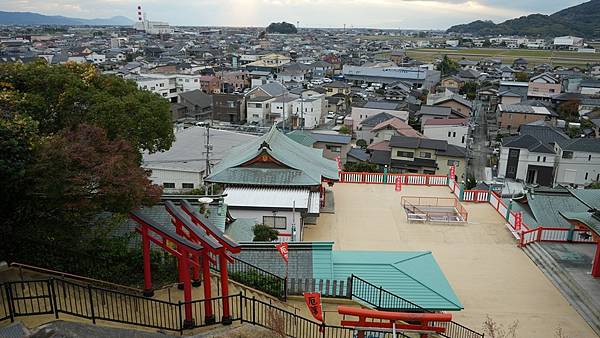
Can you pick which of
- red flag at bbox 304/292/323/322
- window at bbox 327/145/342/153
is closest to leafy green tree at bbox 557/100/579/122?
window at bbox 327/145/342/153

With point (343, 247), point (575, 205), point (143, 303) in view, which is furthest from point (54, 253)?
point (575, 205)

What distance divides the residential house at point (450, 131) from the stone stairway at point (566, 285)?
97.1 feet

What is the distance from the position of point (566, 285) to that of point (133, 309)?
13.1 m

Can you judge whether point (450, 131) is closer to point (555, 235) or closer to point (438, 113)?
point (438, 113)

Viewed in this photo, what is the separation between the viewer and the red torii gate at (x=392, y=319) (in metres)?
9.53

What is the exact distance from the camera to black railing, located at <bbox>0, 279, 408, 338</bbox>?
8.58 m

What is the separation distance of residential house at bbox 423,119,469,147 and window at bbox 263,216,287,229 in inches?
1238

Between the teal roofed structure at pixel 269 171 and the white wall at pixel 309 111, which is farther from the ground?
the teal roofed structure at pixel 269 171

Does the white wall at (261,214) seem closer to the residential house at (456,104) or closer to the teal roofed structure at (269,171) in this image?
the teal roofed structure at (269,171)

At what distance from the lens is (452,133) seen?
45.8 metres

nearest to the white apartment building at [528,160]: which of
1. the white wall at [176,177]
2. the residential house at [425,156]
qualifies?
the residential house at [425,156]

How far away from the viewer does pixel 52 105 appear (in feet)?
37.5

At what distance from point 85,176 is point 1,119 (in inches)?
83.7

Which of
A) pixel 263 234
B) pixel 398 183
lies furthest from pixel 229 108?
pixel 263 234
